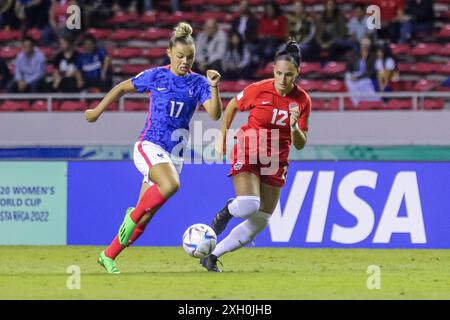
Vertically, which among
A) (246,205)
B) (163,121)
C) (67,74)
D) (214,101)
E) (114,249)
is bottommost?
(114,249)

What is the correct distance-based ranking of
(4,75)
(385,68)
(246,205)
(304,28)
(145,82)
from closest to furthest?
(246,205) < (145,82) < (385,68) < (304,28) < (4,75)

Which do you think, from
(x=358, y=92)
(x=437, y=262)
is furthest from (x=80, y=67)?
(x=437, y=262)

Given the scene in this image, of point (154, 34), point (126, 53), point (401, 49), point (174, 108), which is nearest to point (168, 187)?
point (174, 108)

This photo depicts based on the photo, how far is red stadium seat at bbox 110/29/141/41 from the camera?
66.9 ft

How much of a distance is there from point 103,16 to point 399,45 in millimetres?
5399

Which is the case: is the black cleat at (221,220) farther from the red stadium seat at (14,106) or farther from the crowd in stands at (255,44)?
the red stadium seat at (14,106)

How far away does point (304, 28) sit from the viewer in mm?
18047

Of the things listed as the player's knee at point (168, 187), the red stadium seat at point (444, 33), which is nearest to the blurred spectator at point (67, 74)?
the red stadium seat at point (444, 33)

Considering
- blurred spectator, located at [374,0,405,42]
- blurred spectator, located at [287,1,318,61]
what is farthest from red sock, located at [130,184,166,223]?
blurred spectator, located at [374,0,405,42]

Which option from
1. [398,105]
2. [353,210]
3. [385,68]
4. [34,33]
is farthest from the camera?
[34,33]

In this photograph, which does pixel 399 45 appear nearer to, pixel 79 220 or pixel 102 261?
pixel 79 220

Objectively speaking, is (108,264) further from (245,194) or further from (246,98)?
(246,98)

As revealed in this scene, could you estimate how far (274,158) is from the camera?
35.0ft

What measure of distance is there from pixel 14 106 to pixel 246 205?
890 centimetres
